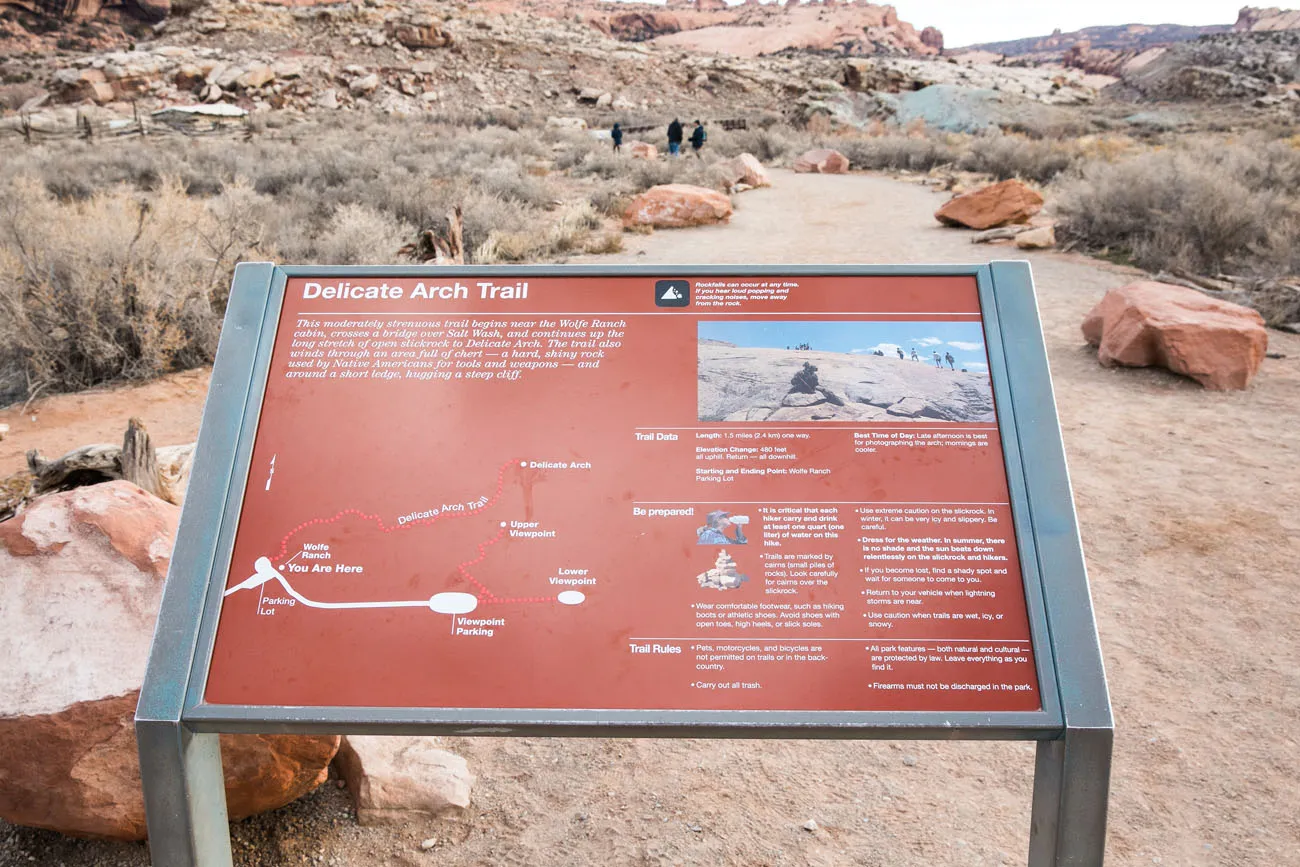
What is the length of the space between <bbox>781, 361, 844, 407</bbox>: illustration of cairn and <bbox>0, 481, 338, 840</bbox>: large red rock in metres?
1.47

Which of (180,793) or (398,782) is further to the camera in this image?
(398,782)

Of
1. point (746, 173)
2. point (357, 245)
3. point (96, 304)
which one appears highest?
point (96, 304)

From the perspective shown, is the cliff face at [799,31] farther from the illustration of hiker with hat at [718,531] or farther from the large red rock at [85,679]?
the illustration of hiker with hat at [718,531]

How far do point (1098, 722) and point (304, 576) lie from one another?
157 centimetres

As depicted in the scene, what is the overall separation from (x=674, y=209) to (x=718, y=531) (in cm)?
1034

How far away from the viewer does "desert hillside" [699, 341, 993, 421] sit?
75.2 inches

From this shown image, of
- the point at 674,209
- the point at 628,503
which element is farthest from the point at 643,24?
the point at 628,503

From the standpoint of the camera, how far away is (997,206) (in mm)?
11438

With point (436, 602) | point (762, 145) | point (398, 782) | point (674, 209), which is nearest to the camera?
point (436, 602)

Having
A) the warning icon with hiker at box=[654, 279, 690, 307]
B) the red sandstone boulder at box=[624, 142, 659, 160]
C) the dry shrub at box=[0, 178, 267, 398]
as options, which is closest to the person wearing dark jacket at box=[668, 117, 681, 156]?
the red sandstone boulder at box=[624, 142, 659, 160]

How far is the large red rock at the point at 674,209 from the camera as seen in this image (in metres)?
11.5

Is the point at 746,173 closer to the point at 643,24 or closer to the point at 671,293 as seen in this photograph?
the point at 671,293

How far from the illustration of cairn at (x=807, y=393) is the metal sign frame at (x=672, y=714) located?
369 mm

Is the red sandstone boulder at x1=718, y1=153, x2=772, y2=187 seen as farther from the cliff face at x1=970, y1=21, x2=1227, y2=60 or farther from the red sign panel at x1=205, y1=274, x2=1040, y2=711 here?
the cliff face at x1=970, y1=21, x2=1227, y2=60
